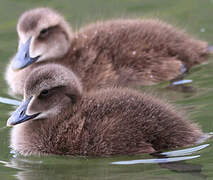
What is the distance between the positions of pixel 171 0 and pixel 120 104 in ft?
14.3

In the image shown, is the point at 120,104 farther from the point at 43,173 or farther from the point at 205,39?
the point at 205,39

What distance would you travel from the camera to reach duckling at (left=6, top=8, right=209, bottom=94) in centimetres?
682

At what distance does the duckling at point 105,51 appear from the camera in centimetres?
682

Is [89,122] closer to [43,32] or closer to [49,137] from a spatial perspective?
[49,137]

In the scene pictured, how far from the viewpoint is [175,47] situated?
7.10 meters

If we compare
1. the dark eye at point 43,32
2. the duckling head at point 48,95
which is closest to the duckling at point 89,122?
the duckling head at point 48,95

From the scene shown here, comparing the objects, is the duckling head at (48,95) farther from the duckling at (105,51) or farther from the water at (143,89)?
the duckling at (105,51)

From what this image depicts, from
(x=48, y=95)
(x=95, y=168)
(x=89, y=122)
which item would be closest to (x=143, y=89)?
(x=48, y=95)

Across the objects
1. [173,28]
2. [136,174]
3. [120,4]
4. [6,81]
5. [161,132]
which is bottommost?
[136,174]

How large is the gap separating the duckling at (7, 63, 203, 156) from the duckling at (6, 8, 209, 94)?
1.34 metres

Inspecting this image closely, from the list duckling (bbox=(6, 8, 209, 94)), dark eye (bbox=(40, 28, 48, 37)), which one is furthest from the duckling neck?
dark eye (bbox=(40, 28, 48, 37))

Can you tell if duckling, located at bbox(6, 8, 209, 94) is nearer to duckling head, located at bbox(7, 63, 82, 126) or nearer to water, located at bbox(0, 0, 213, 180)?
water, located at bbox(0, 0, 213, 180)

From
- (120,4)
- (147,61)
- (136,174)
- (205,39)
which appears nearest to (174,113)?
(136,174)

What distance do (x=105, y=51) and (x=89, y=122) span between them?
1.85m
